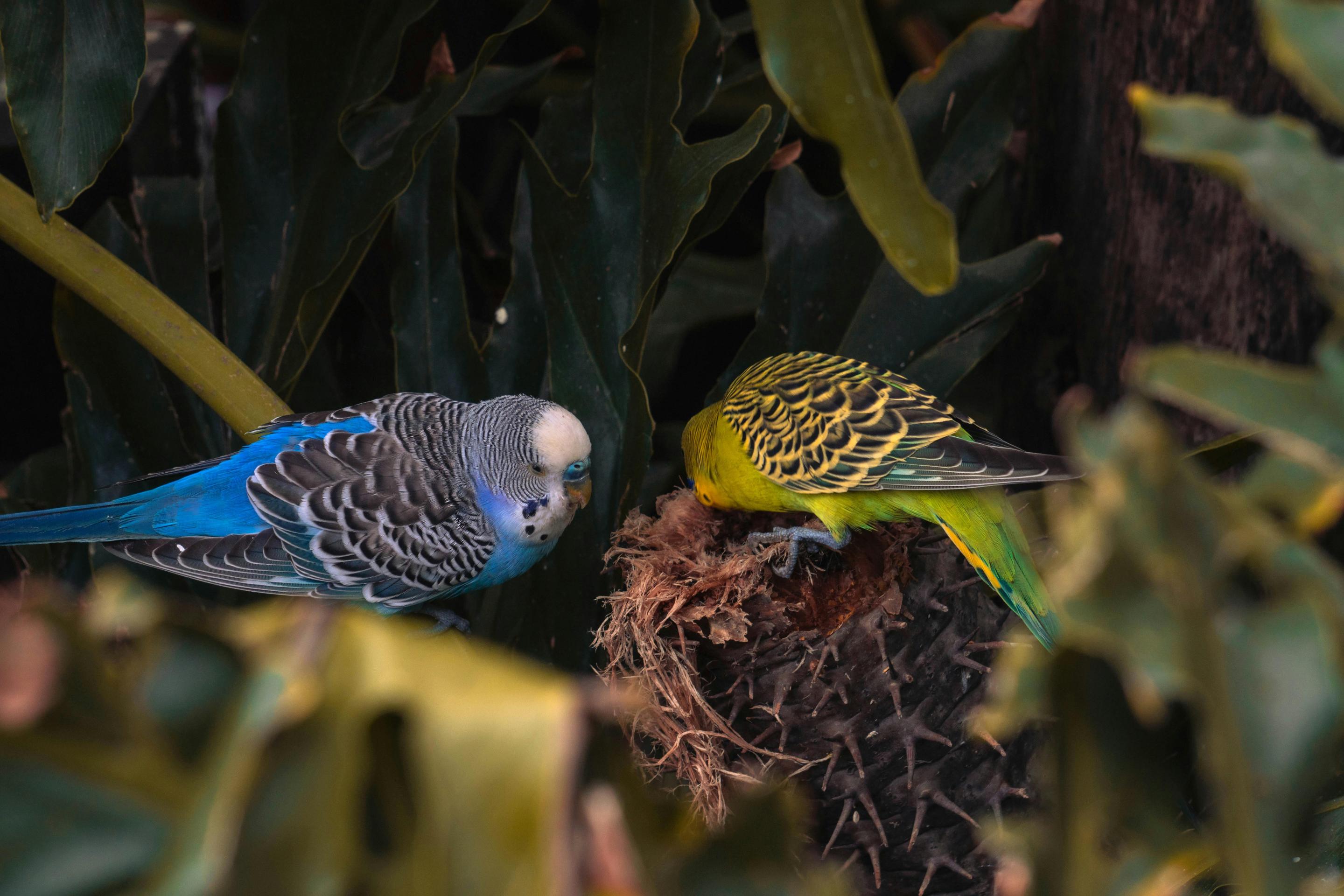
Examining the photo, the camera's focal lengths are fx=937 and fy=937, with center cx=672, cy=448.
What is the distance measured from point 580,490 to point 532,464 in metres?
0.07

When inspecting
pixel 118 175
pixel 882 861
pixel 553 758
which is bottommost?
pixel 882 861

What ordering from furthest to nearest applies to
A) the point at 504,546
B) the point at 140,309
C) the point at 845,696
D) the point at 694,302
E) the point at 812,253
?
the point at 694,302 < the point at 812,253 < the point at 504,546 < the point at 140,309 < the point at 845,696

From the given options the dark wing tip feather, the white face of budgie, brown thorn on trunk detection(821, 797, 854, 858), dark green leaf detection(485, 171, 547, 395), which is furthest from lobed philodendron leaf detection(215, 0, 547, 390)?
brown thorn on trunk detection(821, 797, 854, 858)

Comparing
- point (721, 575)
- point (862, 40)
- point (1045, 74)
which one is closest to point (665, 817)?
point (862, 40)

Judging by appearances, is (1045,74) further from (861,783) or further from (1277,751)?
(1277,751)

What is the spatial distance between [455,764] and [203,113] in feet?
4.85

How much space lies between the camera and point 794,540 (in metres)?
0.87

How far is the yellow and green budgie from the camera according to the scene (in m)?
0.80

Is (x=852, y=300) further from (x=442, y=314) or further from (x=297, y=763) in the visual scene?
(x=297, y=763)

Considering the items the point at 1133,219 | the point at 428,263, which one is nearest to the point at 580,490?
the point at 428,263

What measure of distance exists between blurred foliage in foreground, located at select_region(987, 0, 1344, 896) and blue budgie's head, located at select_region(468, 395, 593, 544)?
0.68 meters

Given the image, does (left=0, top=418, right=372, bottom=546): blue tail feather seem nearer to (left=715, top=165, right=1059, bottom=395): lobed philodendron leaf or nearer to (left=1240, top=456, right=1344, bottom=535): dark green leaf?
(left=715, top=165, right=1059, bottom=395): lobed philodendron leaf

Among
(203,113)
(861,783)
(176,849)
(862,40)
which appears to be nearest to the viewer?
(176,849)

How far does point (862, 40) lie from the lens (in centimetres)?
47
